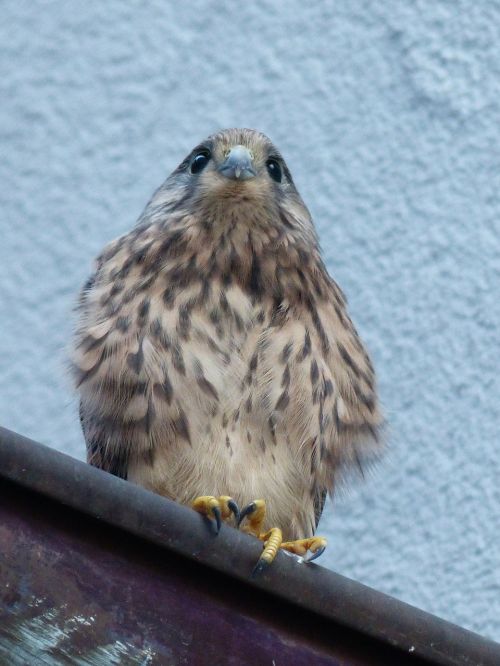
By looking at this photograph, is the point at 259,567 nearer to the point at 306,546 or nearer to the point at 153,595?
the point at 153,595

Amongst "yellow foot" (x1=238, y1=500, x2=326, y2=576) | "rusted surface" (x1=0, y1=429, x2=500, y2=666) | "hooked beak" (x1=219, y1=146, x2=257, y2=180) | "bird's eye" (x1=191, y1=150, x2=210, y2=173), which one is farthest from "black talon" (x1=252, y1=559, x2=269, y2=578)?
"bird's eye" (x1=191, y1=150, x2=210, y2=173)

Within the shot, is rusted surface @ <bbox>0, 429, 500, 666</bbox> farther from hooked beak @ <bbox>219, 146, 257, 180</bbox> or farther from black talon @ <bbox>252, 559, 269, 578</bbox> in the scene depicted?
hooked beak @ <bbox>219, 146, 257, 180</bbox>

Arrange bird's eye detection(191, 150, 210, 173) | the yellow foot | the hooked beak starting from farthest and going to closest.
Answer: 1. bird's eye detection(191, 150, 210, 173)
2. the hooked beak
3. the yellow foot

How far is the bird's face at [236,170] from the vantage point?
2025 mm

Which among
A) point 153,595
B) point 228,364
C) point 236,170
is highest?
point 236,170

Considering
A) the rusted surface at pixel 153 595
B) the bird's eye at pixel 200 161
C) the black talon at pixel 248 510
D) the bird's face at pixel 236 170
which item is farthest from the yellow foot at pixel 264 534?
the bird's eye at pixel 200 161

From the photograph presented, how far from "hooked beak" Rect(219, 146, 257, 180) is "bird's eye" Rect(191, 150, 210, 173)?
0.11 metres

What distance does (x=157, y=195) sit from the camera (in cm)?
223

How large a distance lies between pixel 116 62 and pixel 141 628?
4.81 feet

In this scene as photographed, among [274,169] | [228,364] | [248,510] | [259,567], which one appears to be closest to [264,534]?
[248,510]

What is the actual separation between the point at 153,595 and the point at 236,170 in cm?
87

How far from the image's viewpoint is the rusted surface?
123cm

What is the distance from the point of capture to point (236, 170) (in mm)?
2006

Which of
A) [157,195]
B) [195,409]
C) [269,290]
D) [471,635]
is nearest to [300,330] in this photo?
[269,290]
